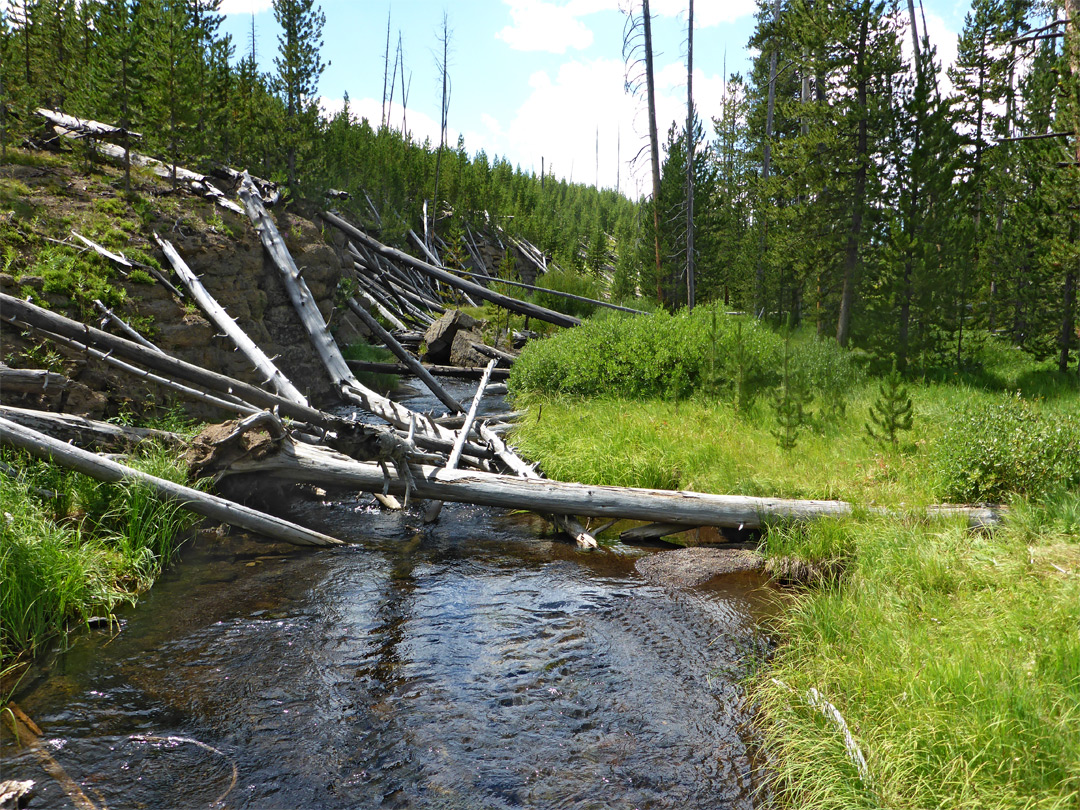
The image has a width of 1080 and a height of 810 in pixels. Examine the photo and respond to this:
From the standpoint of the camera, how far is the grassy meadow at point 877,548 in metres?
3.37

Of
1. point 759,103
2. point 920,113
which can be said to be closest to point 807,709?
point 920,113

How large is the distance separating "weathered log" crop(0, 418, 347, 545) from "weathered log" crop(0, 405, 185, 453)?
7.5 inches

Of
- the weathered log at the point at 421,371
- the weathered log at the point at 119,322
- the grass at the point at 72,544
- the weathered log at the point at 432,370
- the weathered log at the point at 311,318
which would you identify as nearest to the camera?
the grass at the point at 72,544

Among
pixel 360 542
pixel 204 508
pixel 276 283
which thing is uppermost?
pixel 276 283

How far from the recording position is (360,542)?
7820mm

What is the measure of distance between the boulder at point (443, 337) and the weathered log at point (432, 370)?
1.44m

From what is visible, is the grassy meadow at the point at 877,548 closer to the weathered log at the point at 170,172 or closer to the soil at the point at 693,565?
the soil at the point at 693,565

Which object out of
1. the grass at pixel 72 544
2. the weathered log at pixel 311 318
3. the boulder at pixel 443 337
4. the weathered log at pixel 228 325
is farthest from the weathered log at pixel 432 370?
the grass at pixel 72 544

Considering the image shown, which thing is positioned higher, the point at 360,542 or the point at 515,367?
the point at 515,367

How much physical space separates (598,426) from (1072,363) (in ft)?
48.5

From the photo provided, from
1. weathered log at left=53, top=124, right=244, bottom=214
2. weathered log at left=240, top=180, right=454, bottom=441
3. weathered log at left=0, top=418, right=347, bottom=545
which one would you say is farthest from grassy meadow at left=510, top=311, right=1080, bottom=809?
weathered log at left=53, top=124, right=244, bottom=214

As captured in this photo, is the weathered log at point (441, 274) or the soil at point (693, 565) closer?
the soil at point (693, 565)

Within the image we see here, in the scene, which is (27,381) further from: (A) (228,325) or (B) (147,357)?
(A) (228,325)

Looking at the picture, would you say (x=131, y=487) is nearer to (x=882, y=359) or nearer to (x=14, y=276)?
(x=14, y=276)
